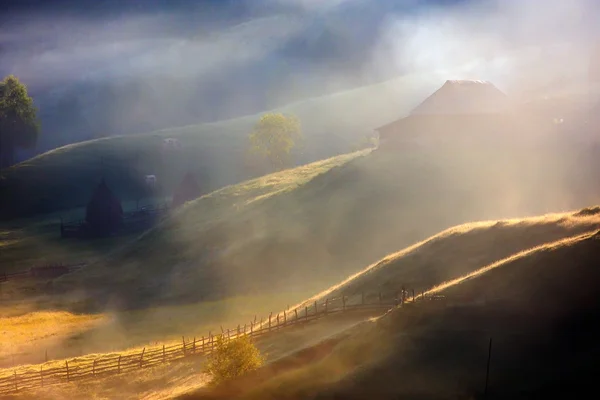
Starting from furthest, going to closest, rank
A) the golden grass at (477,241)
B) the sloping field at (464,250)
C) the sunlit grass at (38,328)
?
1. the sunlit grass at (38,328)
2. the sloping field at (464,250)
3. the golden grass at (477,241)

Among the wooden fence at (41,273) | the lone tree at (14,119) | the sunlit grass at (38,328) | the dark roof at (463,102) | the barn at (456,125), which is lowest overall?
the sunlit grass at (38,328)

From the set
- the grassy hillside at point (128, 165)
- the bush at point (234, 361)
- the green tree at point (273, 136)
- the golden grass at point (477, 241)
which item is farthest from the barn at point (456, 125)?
the bush at point (234, 361)

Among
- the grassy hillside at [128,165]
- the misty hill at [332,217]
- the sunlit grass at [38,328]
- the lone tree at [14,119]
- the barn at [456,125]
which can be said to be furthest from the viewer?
the lone tree at [14,119]

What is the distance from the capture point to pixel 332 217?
7250cm

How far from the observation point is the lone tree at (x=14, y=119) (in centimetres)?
14238

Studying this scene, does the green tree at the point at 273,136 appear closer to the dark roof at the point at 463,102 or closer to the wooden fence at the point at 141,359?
the dark roof at the point at 463,102

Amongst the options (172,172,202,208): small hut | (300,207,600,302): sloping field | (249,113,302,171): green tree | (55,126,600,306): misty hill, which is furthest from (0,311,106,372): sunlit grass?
(249,113,302,171): green tree

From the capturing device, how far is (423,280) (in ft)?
135

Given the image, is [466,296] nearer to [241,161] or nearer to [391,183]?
[391,183]

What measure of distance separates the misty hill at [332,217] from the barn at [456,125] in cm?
226

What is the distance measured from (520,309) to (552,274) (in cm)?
263

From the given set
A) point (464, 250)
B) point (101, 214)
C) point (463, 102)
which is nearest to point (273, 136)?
point (101, 214)

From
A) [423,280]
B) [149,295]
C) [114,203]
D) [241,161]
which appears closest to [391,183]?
[149,295]

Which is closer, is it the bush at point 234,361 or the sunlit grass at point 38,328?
the bush at point 234,361
